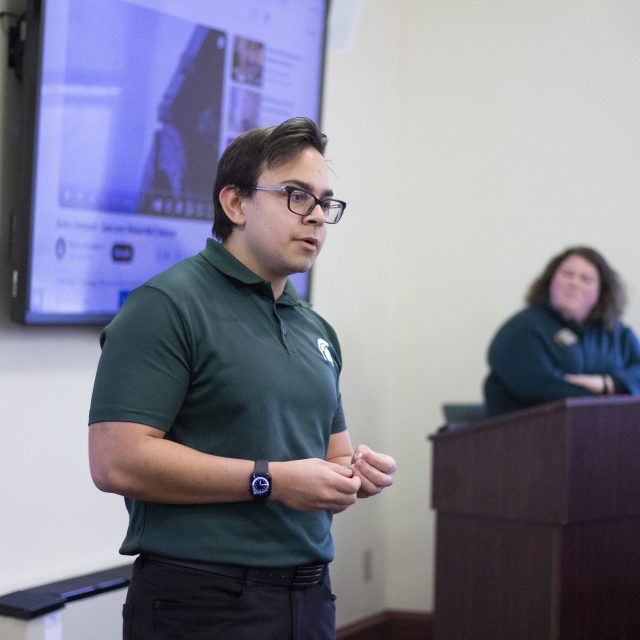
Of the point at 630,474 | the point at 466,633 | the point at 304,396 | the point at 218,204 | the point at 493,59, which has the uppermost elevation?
the point at 493,59

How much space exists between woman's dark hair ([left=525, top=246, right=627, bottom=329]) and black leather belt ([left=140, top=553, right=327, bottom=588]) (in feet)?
8.22

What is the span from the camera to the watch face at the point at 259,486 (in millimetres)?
1469

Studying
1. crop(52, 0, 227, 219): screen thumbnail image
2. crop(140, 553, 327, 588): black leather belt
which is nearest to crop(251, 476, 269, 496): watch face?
crop(140, 553, 327, 588): black leather belt

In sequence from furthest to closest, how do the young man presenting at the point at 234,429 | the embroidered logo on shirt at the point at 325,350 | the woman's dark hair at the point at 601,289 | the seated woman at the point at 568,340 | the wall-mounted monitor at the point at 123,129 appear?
the woman's dark hair at the point at 601,289, the seated woman at the point at 568,340, the wall-mounted monitor at the point at 123,129, the embroidered logo on shirt at the point at 325,350, the young man presenting at the point at 234,429

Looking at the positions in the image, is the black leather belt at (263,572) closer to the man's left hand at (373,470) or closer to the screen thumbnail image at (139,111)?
the man's left hand at (373,470)

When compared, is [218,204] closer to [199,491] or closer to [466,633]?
[199,491]

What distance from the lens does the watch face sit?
1469 mm

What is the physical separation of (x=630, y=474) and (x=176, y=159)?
179 centimetres

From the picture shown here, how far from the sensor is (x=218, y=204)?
1.70 meters

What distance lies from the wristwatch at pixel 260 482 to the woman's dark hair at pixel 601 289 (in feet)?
8.58

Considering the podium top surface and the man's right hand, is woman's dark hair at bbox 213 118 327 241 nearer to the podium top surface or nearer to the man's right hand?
the man's right hand

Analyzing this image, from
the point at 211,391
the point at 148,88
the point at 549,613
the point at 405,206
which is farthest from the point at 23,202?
the point at 405,206

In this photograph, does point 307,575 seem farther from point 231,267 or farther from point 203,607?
point 231,267

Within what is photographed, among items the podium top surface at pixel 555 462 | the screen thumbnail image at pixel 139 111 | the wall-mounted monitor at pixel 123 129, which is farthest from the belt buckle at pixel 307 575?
the podium top surface at pixel 555 462
